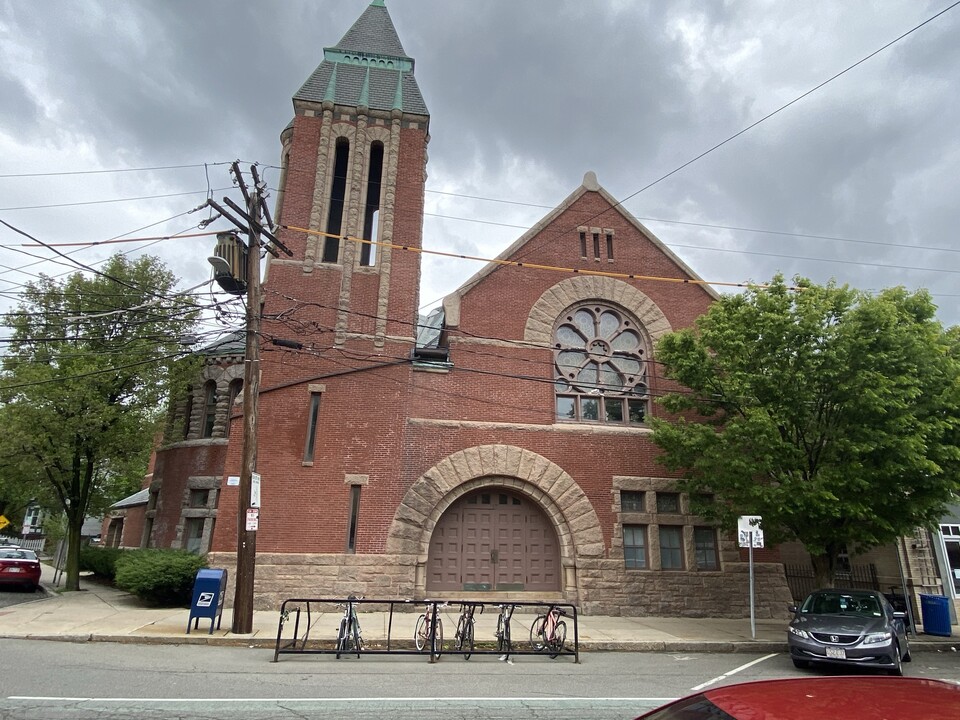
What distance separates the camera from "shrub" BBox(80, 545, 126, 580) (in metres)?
23.1

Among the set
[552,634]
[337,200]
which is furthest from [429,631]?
[337,200]

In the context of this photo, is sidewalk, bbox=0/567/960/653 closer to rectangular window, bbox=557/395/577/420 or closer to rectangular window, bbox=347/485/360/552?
rectangular window, bbox=347/485/360/552

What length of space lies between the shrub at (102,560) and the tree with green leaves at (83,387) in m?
2.53

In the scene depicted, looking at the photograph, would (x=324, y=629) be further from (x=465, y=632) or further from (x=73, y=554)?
(x=73, y=554)

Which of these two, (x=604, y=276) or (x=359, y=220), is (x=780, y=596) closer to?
(x=604, y=276)

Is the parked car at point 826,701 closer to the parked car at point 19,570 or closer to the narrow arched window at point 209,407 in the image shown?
the narrow arched window at point 209,407

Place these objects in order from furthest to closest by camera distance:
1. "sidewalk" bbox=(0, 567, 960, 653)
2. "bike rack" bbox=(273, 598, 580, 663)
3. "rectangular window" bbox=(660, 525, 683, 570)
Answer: "rectangular window" bbox=(660, 525, 683, 570) → "sidewalk" bbox=(0, 567, 960, 653) → "bike rack" bbox=(273, 598, 580, 663)

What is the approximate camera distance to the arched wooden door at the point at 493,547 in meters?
16.8

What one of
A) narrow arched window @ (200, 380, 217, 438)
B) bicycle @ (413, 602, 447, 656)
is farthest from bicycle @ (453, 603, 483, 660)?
narrow arched window @ (200, 380, 217, 438)

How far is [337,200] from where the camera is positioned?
2014cm

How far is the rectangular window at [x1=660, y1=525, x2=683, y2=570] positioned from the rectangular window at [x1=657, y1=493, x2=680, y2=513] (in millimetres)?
485

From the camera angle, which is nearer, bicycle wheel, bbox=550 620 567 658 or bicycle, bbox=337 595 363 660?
bicycle, bbox=337 595 363 660

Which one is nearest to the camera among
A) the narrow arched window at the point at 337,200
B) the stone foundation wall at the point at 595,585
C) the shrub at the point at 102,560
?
the stone foundation wall at the point at 595,585

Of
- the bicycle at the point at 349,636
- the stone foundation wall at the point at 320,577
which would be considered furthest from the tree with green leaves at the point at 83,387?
the bicycle at the point at 349,636
